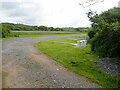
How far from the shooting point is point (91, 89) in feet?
11.4

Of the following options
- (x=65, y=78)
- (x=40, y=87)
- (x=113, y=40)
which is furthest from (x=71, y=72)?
(x=113, y=40)

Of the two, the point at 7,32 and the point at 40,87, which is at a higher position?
the point at 7,32

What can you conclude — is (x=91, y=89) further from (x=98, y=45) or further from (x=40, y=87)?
(x=98, y=45)

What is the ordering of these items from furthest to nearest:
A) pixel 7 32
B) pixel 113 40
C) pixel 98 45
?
pixel 7 32
pixel 98 45
pixel 113 40

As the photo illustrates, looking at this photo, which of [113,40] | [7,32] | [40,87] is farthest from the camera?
[7,32]

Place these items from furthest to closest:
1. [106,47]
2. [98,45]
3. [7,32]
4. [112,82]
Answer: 1. [7,32]
2. [98,45]
3. [106,47]
4. [112,82]

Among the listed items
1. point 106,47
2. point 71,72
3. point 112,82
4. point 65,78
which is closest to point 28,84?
point 65,78

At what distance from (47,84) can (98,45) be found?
3.05 metres

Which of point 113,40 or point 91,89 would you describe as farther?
point 113,40

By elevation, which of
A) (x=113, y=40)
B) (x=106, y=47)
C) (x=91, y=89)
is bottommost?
(x=91, y=89)

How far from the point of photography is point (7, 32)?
20.4 meters

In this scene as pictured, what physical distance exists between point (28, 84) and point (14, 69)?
162 centimetres

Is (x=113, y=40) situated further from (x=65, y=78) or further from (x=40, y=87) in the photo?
(x=40, y=87)

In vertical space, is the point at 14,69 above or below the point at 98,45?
below
